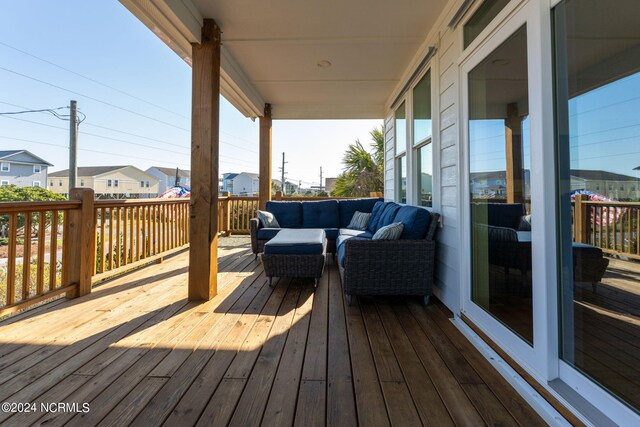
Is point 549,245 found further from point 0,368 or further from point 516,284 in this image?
point 0,368

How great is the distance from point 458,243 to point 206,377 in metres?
1.99

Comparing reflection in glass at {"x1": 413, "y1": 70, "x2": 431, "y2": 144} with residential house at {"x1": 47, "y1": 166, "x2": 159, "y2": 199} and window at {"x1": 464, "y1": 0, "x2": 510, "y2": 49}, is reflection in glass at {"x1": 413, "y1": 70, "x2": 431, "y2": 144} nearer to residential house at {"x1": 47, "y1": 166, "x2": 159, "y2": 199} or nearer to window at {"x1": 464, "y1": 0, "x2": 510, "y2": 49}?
window at {"x1": 464, "y1": 0, "x2": 510, "y2": 49}

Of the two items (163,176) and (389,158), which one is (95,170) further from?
(389,158)

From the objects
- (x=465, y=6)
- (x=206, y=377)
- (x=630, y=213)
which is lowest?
(x=206, y=377)

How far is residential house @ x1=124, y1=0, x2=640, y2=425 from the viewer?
1.07m

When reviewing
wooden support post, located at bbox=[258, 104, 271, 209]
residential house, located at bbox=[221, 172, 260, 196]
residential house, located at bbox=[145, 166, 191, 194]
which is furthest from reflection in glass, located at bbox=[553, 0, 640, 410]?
residential house, located at bbox=[221, 172, 260, 196]

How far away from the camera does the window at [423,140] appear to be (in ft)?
10.3

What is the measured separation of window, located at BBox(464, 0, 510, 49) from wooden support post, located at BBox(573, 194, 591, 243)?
1.28m

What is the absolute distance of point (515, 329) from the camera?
63.1 inches

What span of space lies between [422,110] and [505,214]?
2.07 meters

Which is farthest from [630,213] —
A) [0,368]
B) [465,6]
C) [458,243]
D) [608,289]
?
[0,368]

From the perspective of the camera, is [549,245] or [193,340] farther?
[193,340]

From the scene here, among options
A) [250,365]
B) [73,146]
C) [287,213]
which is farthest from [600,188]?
[73,146]

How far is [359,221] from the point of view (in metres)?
4.53
